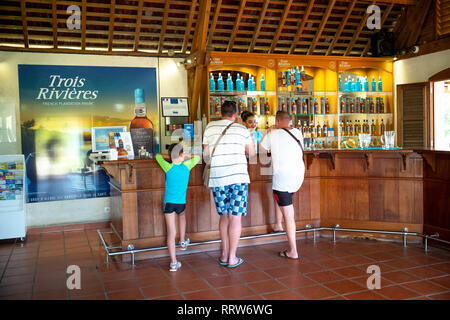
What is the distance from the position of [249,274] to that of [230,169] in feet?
3.67

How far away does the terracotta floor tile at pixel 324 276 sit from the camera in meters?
4.06

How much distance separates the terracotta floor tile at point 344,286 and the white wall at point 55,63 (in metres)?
4.47

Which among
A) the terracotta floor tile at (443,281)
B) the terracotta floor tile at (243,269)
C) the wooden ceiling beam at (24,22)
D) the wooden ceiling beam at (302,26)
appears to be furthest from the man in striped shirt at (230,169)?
the wooden ceiling beam at (24,22)

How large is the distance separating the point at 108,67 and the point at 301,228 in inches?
168

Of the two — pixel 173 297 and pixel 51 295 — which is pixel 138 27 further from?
pixel 173 297

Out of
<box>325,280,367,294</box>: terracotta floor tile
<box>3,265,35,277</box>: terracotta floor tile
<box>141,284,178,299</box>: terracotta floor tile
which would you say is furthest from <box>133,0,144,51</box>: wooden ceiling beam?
<box>325,280,367,294</box>: terracotta floor tile

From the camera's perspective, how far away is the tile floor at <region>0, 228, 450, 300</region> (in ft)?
12.3

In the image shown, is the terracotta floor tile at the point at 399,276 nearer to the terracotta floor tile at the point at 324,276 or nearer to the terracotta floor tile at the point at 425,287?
the terracotta floor tile at the point at 425,287

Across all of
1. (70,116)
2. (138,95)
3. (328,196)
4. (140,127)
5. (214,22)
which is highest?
(214,22)

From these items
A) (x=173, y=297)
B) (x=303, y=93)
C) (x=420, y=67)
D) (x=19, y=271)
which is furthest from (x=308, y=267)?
(x=420, y=67)

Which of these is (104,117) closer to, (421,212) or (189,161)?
(189,161)

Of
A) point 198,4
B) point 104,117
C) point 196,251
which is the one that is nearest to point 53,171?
point 104,117

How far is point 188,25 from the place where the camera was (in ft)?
22.9

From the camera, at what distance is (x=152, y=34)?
279 inches
